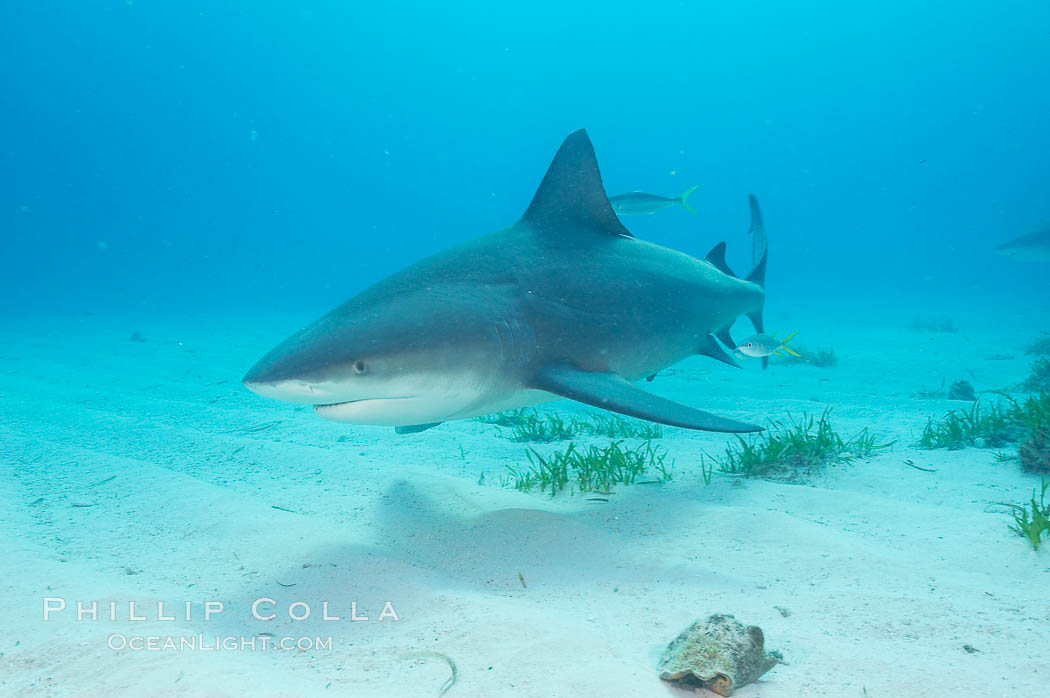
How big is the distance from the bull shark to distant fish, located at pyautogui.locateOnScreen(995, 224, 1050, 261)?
14.4 m

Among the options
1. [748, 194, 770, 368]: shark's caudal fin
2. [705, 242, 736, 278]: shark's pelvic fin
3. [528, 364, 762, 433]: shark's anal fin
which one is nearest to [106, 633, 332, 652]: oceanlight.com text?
[528, 364, 762, 433]: shark's anal fin

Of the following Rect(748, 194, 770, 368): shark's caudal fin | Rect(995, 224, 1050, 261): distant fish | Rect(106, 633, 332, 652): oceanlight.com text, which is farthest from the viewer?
Rect(995, 224, 1050, 261): distant fish

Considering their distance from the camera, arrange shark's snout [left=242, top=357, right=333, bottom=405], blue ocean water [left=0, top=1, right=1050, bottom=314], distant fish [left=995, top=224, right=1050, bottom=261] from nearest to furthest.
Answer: shark's snout [left=242, top=357, right=333, bottom=405]
distant fish [left=995, top=224, right=1050, bottom=261]
blue ocean water [left=0, top=1, right=1050, bottom=314]

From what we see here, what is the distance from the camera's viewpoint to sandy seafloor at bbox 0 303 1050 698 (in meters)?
2.21

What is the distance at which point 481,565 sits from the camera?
3.31m

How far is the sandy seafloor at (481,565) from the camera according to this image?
2205 mm

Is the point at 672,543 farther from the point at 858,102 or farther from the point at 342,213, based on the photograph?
the point at 342,213

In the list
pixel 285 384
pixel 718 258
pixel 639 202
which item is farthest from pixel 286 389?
pixel 639 202

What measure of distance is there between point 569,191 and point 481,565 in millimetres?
3008

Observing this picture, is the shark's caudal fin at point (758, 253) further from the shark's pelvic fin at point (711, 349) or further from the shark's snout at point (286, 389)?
the shark's snout at point (286, 389)

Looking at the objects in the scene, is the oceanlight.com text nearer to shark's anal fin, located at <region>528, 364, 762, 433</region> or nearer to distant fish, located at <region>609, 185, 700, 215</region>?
shark's anal fin, located at <region>528, 364, 762, 433</region>

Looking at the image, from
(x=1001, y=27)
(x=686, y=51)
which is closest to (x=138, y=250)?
(x=686, y=51)

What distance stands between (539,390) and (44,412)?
724cm

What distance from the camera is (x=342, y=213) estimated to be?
607 ft
